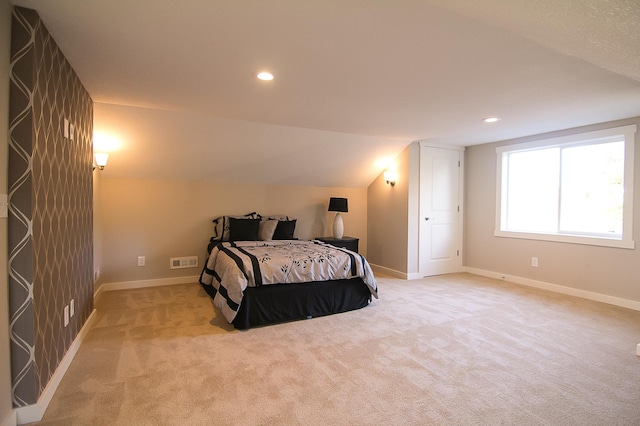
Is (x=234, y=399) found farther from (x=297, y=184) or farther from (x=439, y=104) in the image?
(x=297, y=184)

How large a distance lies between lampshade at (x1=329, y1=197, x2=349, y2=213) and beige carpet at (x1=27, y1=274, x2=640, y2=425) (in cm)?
203

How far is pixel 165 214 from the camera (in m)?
4.70

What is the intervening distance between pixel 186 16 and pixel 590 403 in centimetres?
319

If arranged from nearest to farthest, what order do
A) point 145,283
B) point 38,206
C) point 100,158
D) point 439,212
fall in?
point 38,206
point 100,158
point 145,283
point 439,212

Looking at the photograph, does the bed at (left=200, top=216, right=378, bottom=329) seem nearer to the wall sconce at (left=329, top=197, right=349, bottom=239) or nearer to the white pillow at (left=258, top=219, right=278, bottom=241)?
the white pillow at (left=258, top=219, right=278, bottom=241)

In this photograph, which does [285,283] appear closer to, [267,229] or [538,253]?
[267,229]

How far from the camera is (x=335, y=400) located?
195 centimetres

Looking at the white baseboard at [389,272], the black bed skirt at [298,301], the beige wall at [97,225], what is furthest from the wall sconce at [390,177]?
the beige wall at [97,225]

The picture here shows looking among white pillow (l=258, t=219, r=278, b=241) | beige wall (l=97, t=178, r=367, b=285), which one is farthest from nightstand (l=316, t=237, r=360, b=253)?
white pillow (l=258, t=219, r=278, b=241)

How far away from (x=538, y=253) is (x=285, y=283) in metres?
3.67

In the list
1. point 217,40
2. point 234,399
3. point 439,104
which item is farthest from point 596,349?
point 217,40

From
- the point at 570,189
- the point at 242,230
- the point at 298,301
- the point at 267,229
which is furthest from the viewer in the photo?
the point at 267,229

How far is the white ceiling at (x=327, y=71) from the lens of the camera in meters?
1.67

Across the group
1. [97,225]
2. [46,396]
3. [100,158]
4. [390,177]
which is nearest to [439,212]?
[390,177]
